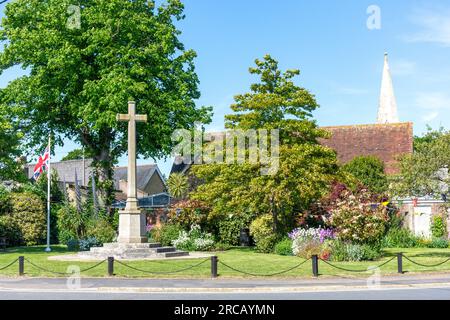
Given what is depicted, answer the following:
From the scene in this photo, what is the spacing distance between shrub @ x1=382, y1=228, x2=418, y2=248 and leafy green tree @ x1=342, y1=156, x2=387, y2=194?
3965mm

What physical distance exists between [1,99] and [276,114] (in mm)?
17688

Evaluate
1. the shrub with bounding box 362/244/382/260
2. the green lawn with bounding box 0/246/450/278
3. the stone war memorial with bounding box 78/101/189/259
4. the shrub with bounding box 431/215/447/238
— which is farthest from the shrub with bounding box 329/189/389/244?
the shrub with bounding box 431/215/447/238

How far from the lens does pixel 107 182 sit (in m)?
39.4

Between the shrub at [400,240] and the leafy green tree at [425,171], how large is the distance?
425 inches

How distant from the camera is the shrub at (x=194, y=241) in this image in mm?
34062

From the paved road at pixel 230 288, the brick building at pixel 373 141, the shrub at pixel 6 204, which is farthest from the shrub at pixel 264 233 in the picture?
the brick building at pixel 373 141

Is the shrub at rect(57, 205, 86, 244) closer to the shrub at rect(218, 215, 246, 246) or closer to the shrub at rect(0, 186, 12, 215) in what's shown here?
the shrub at rect(0, 186, 12, 215)

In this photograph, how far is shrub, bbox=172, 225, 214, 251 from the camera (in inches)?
1341

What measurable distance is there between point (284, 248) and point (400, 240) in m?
11.2

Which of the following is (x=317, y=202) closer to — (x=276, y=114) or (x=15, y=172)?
(x=276, y=114)

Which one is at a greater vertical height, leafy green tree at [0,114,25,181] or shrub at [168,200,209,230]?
leafy green tree at [0,114,25,181]


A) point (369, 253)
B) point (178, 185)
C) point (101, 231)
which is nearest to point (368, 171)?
point (369, 253)

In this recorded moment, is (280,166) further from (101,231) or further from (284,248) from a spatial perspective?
(101,231)
